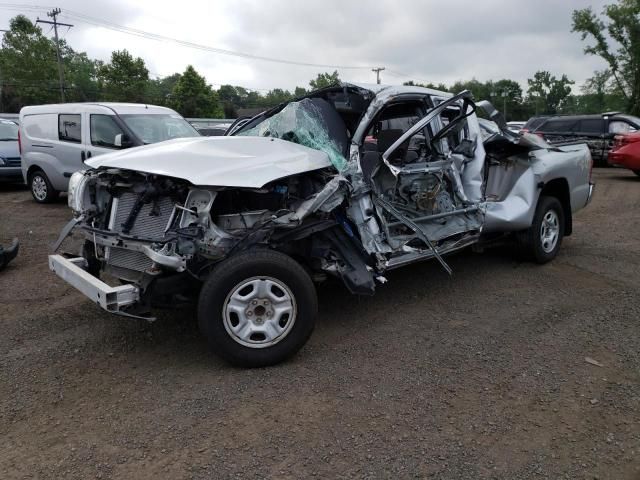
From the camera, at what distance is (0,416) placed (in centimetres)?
302

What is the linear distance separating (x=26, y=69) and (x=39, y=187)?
49.2 metres

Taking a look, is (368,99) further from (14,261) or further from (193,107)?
(193,107)

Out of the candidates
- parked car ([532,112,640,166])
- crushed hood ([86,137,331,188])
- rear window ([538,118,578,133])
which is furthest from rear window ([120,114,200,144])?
rear window ([538,118,578,133])

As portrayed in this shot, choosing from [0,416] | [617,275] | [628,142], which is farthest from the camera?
[628,142]

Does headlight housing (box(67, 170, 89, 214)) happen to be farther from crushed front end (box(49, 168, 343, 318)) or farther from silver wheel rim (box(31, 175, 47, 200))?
silver wheel rim (box(31, 175, 47, 200))

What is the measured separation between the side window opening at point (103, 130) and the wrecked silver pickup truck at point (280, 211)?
4346 millimetres

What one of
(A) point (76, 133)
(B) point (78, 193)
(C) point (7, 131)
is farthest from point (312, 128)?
(C) point (7, 131)

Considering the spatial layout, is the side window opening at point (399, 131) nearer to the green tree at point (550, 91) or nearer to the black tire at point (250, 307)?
the black tire at point (250, 307)

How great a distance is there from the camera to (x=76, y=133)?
909 cm

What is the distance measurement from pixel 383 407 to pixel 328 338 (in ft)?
3.38

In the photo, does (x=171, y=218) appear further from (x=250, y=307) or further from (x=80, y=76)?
(x=80, y=76)

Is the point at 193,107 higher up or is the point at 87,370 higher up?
the point at 193,107

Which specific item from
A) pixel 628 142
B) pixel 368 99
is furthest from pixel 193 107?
pixel 368 99

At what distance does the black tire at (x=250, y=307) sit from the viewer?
330 centimetres
